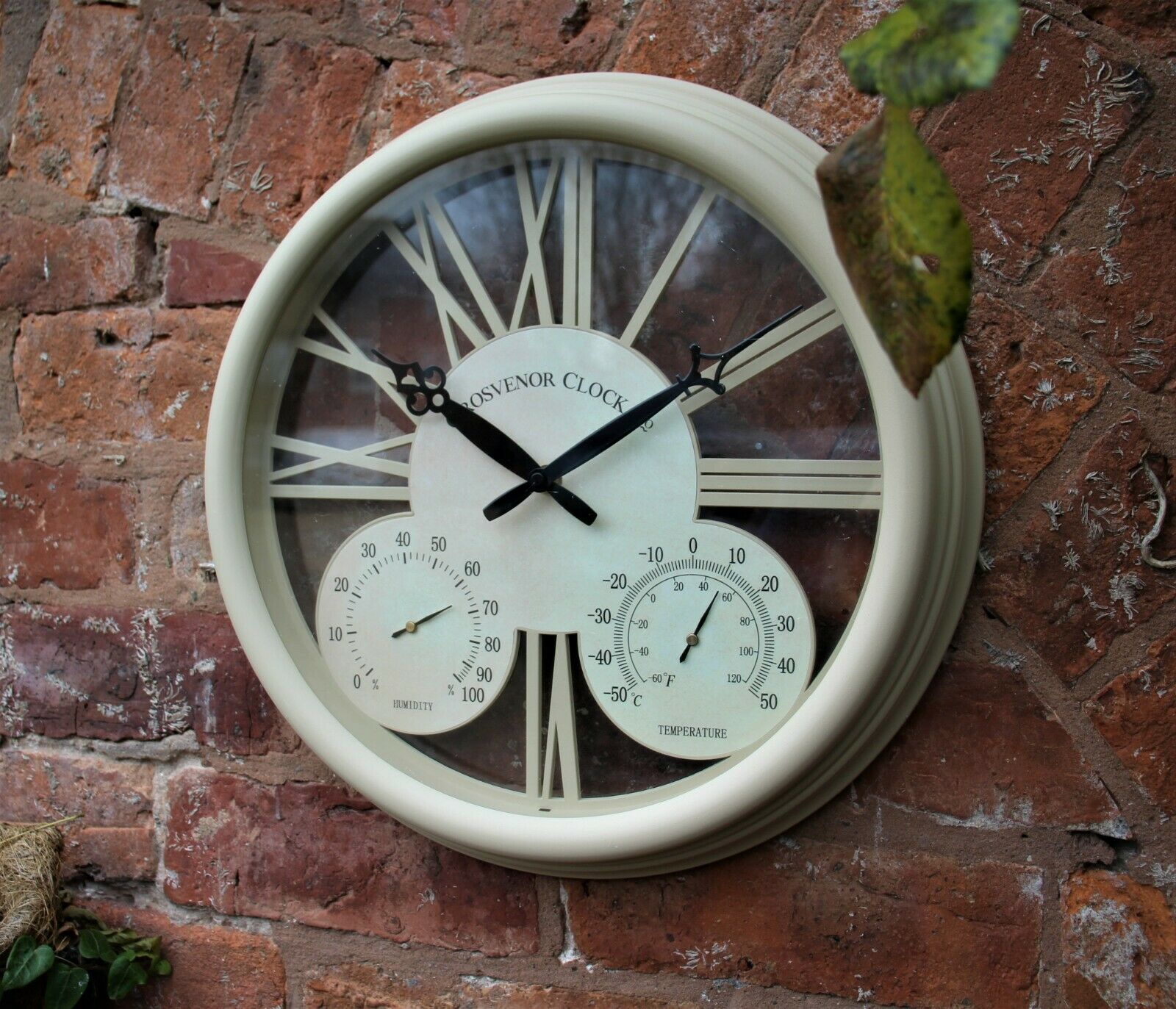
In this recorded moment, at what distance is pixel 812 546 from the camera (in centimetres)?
78

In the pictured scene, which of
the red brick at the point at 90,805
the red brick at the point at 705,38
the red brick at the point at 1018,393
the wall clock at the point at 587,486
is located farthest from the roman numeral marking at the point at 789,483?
the red brick at the point at 90,805

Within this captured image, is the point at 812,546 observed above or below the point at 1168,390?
below

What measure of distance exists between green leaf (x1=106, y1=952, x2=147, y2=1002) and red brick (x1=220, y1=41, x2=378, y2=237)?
0.70 meters

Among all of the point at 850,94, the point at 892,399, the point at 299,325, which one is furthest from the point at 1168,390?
the point at 299,325

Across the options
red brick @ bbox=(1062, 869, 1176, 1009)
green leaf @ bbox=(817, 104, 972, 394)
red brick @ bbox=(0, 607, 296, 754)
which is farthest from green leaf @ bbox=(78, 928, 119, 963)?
green leaf @ bbox=(817, 104, 972, 394)

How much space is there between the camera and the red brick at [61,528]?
3.45 ft

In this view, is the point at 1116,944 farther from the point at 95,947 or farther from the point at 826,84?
the point at 95,947

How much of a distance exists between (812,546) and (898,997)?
14.6 inches

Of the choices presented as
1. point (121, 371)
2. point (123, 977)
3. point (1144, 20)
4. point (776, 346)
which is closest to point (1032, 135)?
point (1144, 20)

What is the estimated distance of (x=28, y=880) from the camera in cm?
96

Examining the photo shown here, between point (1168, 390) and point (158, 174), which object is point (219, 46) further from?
point (1168, 390)

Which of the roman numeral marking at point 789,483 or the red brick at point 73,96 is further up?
the red brick at point 73,96

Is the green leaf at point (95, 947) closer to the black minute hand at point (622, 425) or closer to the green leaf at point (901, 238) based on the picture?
the black minute hand at point (622, 425)

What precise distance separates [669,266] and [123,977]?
2.72 ft
